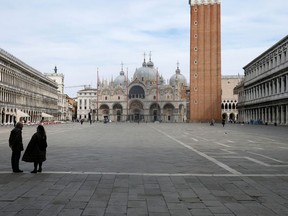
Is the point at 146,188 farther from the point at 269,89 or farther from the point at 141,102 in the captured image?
the point at 141,102

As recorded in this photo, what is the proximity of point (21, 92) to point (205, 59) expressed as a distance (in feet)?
137

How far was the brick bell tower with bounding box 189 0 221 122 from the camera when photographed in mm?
82438

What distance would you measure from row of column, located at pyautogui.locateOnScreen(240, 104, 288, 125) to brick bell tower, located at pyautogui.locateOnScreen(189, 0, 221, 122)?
6.87 metres

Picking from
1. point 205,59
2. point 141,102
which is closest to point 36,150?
point 205,59

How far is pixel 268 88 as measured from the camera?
6444 centimetres

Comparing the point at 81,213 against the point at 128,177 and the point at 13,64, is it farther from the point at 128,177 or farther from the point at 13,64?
the point at 13,64

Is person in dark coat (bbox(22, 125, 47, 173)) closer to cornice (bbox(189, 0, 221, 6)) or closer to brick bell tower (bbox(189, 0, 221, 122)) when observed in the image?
brick bell tower (bbox(189, 0, 221, 122))

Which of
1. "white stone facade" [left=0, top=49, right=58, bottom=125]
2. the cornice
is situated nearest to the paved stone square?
"white stone facade" [left=0, top=49, right=58, bottom=125]

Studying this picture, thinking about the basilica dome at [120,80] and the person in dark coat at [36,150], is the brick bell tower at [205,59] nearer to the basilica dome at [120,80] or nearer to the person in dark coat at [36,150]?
the basilica dome at [120,80]

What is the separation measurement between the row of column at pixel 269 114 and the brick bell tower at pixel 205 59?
6.87 meters

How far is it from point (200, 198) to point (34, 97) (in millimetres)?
83588

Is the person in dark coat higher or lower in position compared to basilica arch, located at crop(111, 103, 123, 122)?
lower

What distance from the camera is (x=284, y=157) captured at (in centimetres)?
1410

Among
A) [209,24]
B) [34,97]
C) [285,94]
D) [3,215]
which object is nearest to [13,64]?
[34,97]
